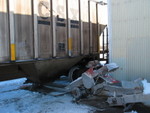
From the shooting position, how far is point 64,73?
27.3ft

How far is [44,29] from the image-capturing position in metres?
6.62

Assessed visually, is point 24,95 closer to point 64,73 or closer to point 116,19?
point 64,73

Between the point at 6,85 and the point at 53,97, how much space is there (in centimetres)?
285

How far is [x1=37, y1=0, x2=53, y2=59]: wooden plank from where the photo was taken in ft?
21.3

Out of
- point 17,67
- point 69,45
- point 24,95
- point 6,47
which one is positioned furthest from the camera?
point 69,45

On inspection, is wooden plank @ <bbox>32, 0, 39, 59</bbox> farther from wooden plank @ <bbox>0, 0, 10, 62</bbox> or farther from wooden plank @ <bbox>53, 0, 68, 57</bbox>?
wooden plank @ <bbox>0, 0, 10, 62</bbox>

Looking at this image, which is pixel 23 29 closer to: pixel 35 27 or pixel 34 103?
pixel 35 27

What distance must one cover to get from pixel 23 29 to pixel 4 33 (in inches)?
25.9

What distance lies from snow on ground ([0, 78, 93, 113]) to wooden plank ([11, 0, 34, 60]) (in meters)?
1.36

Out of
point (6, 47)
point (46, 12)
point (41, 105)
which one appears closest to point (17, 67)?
point (6, 47)

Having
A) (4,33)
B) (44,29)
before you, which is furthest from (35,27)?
(4,33)

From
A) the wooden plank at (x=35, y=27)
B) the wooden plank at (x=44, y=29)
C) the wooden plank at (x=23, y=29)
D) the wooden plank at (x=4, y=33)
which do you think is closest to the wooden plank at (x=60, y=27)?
the wooden plank at (x=44, y=29)

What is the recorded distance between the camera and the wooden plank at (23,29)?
5.78 m

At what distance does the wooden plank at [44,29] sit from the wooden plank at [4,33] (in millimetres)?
1194
